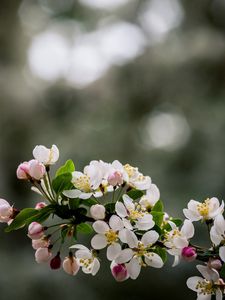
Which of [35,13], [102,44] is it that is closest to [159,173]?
[102,44]

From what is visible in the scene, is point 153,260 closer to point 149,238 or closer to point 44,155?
point 149,238

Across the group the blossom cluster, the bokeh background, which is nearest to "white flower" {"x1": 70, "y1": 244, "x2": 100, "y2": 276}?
the blossom cluster

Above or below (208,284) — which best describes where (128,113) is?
above

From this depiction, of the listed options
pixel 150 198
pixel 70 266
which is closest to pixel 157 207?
pixel 150 198

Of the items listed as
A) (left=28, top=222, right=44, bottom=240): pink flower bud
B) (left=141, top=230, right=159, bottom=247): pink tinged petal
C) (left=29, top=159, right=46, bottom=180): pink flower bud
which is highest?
(left=29, top=159, right=46, bottom=180): pink flower bud

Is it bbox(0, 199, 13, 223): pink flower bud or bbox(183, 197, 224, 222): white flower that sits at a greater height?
bbox(183, 197, 224, 222): white flower

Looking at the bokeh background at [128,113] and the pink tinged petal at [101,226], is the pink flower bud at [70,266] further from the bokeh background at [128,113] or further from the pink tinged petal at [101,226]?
the bokeh background at [128,113]

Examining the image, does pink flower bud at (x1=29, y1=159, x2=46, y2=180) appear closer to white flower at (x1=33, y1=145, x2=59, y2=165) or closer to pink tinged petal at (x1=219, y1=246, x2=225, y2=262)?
white flower at (x1=33, y1=145, x2=59, y2=165)
